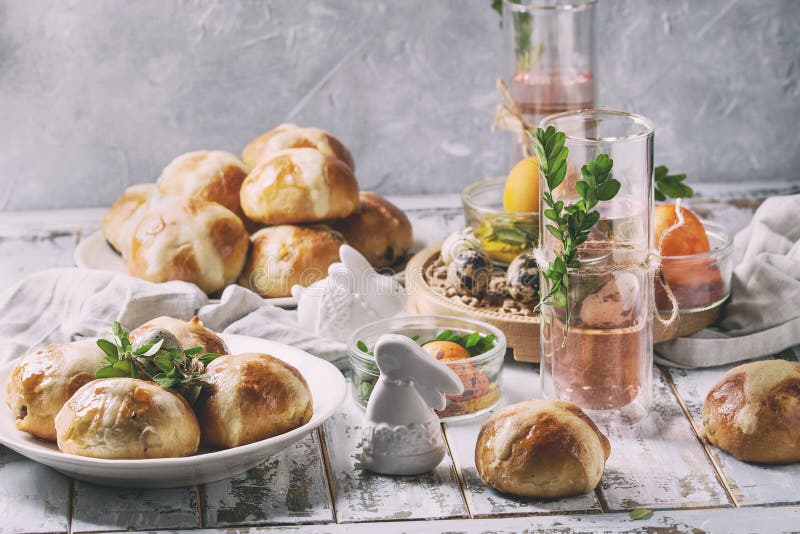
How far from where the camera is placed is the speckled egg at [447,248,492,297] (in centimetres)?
141

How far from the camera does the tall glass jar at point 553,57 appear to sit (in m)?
1.69

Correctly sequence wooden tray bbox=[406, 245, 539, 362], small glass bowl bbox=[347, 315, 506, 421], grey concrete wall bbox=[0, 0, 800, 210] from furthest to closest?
grey concrete wall bbox=[0, 0, 800, 210] < wooden tray bbox=[406, 245, 539, 362] < small glass bowl bbox=[347, 315, 506, 421]

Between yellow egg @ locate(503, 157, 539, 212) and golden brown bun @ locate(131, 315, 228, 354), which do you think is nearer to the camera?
golden brown bun @ locate(131, 315, 228, 354)

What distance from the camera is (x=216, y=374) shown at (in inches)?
41.9

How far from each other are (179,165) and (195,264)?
25 cm

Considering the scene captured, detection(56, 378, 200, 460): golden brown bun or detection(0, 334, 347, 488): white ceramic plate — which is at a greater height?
detection(56, 378, 200, 460): golden brown bun

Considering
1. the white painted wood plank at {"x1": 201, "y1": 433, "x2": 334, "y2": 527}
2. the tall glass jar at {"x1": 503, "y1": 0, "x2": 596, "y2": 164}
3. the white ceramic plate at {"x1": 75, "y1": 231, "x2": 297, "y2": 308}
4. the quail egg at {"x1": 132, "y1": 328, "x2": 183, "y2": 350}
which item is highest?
the tall glass jar at {"x1": 503, "y1": 0, "x2": 596, "y2": 164}

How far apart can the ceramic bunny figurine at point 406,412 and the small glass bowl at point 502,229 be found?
0.42 metres

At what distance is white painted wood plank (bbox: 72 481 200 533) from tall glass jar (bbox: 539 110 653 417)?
0.44 meters

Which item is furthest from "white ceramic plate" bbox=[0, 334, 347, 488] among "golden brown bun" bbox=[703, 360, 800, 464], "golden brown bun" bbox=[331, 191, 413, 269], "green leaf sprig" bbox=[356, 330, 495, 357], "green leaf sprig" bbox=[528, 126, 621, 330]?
"golden brown bun" bbox=[331, 191, 413, 269]

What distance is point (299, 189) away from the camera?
1.57 meters

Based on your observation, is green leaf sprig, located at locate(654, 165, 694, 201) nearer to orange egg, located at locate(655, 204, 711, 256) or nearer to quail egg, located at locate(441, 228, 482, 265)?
orange egg, located at locate(655, 204, 711, 256)

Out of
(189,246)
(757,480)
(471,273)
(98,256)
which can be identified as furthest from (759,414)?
(98,256)

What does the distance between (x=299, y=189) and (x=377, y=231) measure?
0.15m
